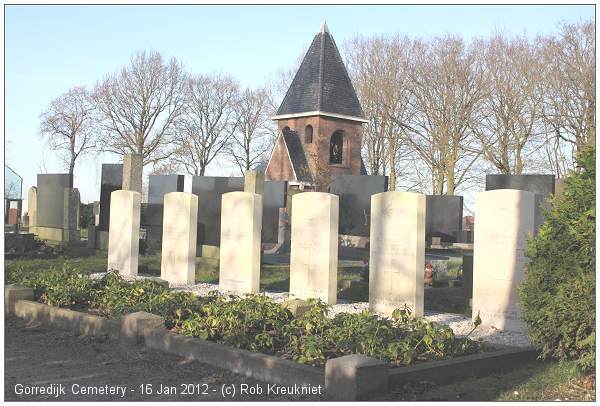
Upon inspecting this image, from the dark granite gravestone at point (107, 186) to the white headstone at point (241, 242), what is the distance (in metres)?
7.87

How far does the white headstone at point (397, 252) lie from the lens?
10.8 metres

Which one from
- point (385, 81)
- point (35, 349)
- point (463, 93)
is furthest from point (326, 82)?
point (35, 349)

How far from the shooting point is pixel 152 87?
49.2m

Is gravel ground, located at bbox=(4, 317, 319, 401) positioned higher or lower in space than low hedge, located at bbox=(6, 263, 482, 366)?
lower

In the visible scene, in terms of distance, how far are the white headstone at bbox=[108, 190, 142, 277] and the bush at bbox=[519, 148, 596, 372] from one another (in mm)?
10352

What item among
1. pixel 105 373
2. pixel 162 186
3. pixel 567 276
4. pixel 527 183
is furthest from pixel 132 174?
pixel 567 276

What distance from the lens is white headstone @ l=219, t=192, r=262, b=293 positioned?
13.4 m

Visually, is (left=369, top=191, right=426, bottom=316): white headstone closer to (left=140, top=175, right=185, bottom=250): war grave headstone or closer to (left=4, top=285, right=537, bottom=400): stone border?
(left=4, top=285, right=537, bottom=400): stone border

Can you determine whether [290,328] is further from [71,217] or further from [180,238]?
[71,217]

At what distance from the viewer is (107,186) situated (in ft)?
68.3

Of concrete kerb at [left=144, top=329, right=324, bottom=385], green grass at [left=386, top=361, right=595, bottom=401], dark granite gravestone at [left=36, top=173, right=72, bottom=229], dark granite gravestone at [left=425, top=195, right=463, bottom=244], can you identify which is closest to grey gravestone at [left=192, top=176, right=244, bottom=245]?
dark granite gravestone at [left=425, top=195, right=463, bottom=244]

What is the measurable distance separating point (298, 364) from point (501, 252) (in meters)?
4.69

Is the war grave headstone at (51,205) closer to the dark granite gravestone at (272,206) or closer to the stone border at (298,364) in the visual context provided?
the dark granite gravestone at (272,206)

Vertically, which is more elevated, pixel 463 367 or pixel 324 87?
pixel 324 87
